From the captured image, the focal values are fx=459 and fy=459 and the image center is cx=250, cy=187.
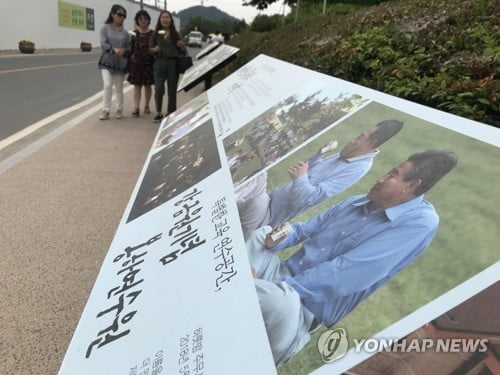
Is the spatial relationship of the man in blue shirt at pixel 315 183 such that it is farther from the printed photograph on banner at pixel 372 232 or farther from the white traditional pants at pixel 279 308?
the white traditional pants at pixel 279 308

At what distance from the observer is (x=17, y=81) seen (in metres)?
12.4

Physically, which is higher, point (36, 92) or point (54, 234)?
point (36, 92)

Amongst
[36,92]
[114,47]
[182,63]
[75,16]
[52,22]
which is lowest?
[36,92]

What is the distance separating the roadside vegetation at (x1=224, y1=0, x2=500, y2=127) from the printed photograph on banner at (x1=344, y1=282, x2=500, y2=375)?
1.61 m

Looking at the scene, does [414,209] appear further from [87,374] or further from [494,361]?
[87,374]

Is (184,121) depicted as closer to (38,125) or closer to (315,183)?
(315,183)

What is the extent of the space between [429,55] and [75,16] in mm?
41660

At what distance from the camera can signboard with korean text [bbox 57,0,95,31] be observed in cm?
3638

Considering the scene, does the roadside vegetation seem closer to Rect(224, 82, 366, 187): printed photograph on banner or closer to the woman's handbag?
Rect(224, 82, 366, 187): printed photograph on banner

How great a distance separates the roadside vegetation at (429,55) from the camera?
255 cm

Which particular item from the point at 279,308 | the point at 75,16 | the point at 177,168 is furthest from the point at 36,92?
the point at 75,16

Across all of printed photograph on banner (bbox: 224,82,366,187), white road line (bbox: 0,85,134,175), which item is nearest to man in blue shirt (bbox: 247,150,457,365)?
printed photograph on banner (bbox: 224,82,366,187)

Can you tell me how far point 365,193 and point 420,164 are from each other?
0.64 ft

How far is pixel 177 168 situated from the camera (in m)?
2.77
